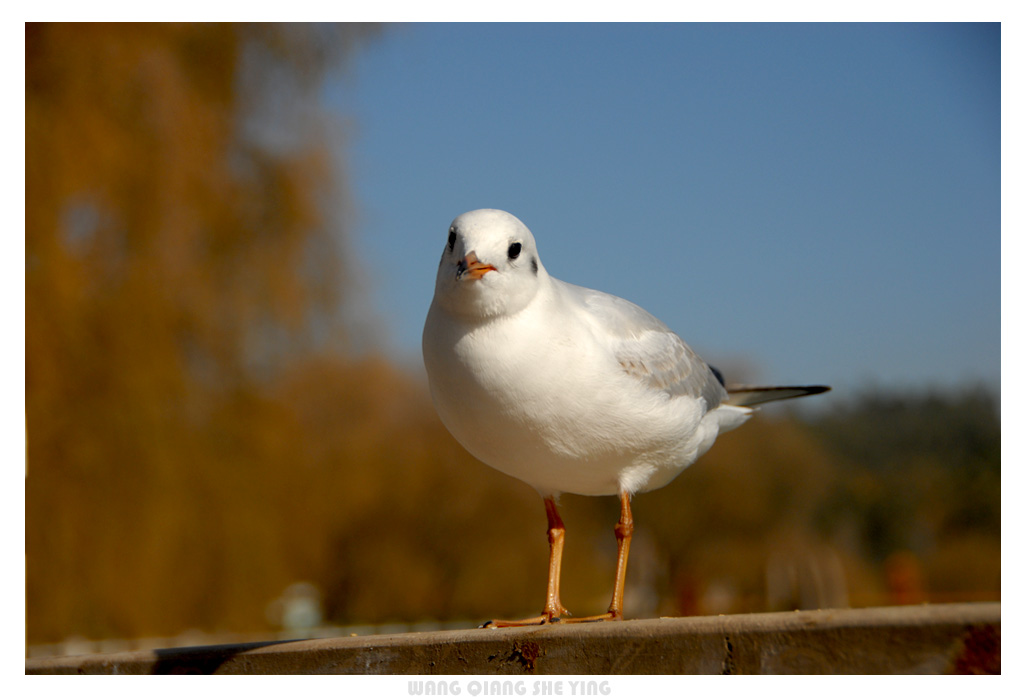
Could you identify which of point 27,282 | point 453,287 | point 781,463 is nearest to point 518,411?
point 453,287

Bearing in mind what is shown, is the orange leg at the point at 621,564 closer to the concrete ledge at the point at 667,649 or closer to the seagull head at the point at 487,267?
the concrete ledge at the point at 667,649

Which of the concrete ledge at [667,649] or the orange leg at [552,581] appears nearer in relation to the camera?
the concrete ledge at [667,649]

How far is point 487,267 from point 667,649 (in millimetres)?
1042

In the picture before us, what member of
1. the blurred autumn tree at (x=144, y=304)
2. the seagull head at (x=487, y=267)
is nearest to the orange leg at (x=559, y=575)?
the seagull head at (x=487, y=267)

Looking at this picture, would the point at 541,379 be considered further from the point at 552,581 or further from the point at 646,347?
the point at 552,581

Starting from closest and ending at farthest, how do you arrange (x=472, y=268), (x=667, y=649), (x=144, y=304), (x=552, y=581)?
1. (x=667, y=649)
2. (x=472, y=268)
3. (x=552, y=581)
4. (x=144, y=304)

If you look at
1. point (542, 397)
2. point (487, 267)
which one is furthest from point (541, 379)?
point (487, 267)

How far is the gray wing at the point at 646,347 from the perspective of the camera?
9.11ft

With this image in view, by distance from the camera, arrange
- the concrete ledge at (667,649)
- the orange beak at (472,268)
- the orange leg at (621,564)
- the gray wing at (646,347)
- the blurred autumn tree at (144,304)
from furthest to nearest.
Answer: the blurred autumn tree at (144,304), the gray wing at (646,347), the orange leg at (621,564), the orange beak at (472,268), the concrete ledge at (667,649)

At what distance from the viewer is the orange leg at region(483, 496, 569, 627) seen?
2652mm

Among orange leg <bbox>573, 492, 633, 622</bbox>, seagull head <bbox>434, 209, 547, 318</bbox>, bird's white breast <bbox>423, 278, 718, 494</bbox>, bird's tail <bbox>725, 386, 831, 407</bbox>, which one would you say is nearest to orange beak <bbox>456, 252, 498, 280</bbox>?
seagull head <bbox>434, 209, 547, 318</bbox>

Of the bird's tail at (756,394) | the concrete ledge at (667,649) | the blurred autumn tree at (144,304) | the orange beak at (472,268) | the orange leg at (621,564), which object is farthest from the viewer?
the blurred autumn tree at (144,304)

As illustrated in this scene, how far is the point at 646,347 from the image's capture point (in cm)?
289

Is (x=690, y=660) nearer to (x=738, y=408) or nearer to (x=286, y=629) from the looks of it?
(x=738, y=408)
